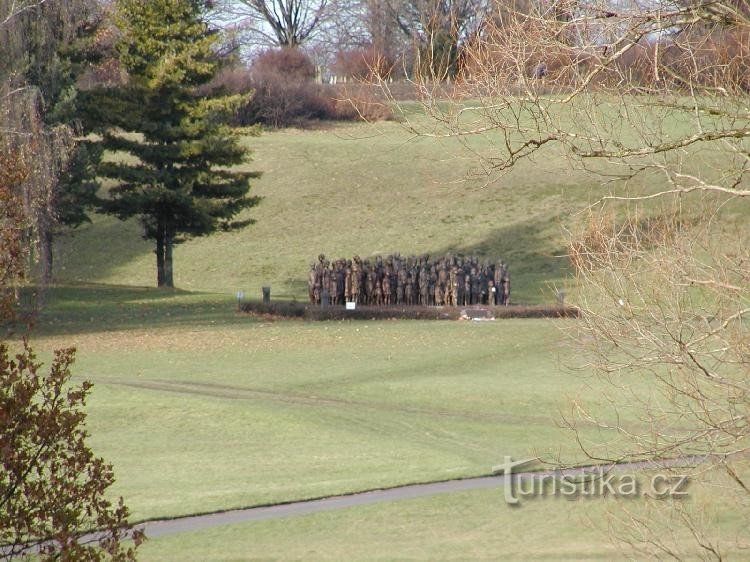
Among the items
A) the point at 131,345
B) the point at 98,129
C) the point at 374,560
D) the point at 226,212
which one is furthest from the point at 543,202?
the point at 374,560

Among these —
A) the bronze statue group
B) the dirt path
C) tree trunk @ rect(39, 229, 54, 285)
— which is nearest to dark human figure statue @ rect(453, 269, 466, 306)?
the bronze statue group

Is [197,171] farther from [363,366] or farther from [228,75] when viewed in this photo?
[228,75]

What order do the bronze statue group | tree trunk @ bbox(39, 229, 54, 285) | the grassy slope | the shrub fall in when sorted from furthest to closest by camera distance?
the grassy slope
tree trunk @ bbox(39, 229, 54, 285)
the bronze statue group
the shrub

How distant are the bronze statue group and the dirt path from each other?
57.5 ft

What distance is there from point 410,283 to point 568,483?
20.1 metres

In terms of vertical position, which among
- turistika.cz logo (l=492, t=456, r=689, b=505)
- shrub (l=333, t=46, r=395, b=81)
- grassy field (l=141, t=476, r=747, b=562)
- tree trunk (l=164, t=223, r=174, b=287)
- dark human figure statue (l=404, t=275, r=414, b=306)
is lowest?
grassy field (l=141, t=476, r=747, b=562)

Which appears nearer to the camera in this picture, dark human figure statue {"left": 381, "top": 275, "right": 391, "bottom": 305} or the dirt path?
the dirt path

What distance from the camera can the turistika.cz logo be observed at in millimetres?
10797

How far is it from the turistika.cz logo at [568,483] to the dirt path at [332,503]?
0.08 metres

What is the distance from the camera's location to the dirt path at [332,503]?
11.6m

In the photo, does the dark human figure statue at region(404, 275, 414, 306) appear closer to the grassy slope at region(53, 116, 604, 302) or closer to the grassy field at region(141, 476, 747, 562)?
the grassy slope at region(53, 116, 604, 302)

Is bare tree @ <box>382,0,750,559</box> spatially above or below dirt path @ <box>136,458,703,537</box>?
above

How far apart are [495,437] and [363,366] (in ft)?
20.9

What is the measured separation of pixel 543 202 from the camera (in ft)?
166
